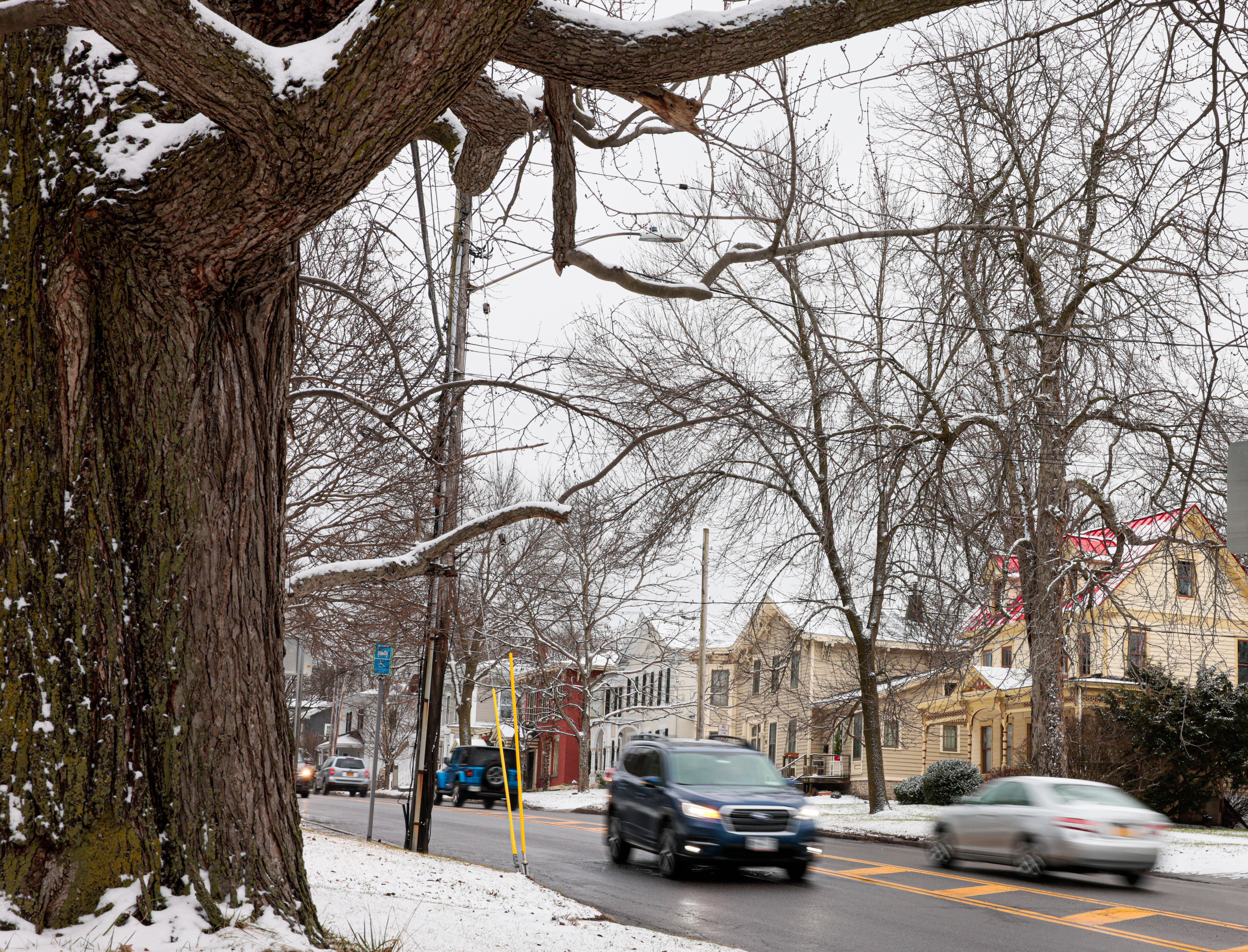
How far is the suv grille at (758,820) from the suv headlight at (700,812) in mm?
124

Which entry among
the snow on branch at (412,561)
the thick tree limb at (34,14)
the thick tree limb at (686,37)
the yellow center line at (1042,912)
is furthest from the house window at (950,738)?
the thick tree limb at (34,14)

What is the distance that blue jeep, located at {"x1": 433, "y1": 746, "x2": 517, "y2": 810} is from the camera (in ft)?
105

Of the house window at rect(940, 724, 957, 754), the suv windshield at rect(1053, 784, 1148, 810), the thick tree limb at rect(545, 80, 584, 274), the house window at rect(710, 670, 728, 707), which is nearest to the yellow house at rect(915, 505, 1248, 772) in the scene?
the house window at rect(940, 724, 957, 754)

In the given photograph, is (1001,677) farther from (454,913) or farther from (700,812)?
(454,913)

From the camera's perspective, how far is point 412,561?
1049cm

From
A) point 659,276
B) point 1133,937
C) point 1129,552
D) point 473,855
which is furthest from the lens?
point 1129,552

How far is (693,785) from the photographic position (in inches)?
534

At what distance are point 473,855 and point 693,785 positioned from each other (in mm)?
3708

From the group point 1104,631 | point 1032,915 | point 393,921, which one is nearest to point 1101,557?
point 1104,631

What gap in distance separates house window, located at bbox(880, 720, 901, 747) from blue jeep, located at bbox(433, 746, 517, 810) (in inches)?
652

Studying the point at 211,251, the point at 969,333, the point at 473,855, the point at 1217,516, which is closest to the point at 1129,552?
the point at 1217,516

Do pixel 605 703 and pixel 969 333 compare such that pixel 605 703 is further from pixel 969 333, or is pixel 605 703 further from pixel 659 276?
pixel 659 276

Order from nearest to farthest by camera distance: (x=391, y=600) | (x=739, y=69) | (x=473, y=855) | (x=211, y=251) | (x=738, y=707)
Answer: (x=211, y=251) < (x=739, y=69) < (x=473, y=855) < (x=391, y=600) < (x=738, y=707)

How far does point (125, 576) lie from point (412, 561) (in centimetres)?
601
